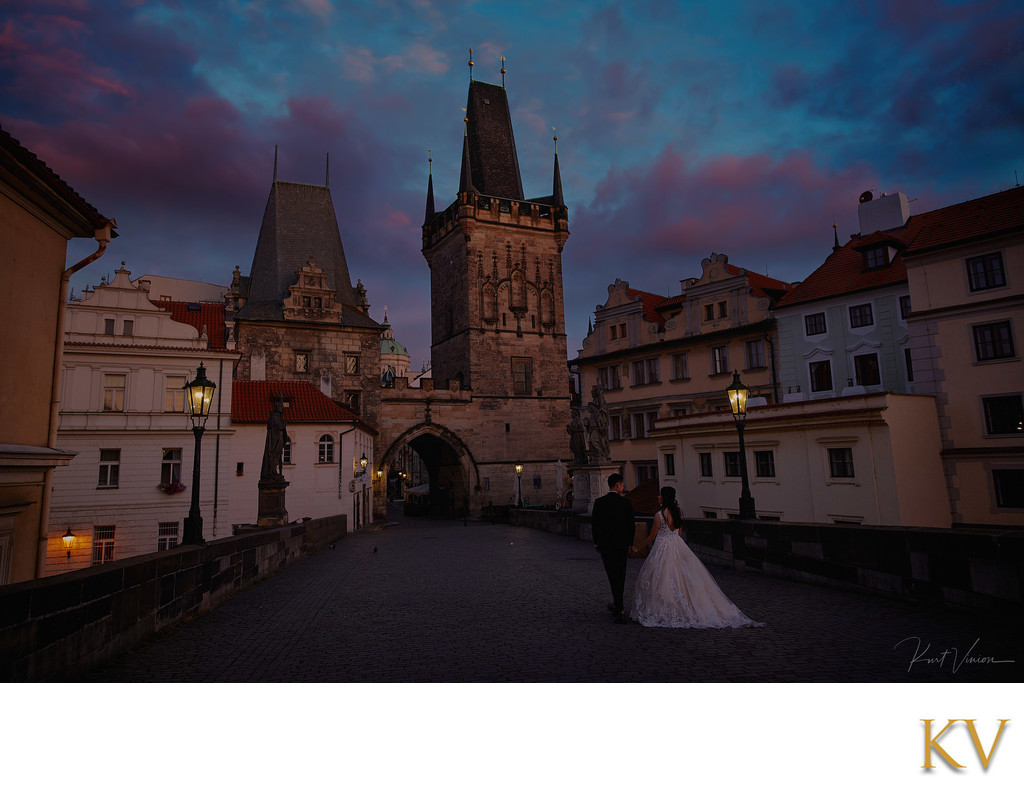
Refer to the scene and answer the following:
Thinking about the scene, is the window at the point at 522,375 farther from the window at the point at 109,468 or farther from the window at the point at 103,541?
the window at the point at 103,541

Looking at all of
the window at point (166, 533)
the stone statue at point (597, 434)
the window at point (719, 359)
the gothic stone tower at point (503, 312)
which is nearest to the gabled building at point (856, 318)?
the window at point (719, 359)

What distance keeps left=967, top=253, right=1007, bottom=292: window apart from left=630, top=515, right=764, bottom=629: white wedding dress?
1538 centimetres

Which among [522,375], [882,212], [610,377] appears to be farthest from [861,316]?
[522,375]

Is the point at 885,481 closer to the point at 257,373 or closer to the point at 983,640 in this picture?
the point at 983,640

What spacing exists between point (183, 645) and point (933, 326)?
20.2m

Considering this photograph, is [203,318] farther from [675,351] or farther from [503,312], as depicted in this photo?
[675,351]

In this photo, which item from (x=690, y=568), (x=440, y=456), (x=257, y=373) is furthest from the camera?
(x=440, y=456)

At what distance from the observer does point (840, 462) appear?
18938 mm

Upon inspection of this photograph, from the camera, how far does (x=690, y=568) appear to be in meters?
6.50

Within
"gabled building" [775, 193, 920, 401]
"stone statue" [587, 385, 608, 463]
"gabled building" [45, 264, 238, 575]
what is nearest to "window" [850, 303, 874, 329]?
"gabled building" [775, 193, 920, 401]

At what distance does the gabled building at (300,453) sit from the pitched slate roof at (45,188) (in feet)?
60.1

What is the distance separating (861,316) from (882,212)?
266 inches

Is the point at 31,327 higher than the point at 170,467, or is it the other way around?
the point at 31,327

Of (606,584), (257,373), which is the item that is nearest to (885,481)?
(606,584)
